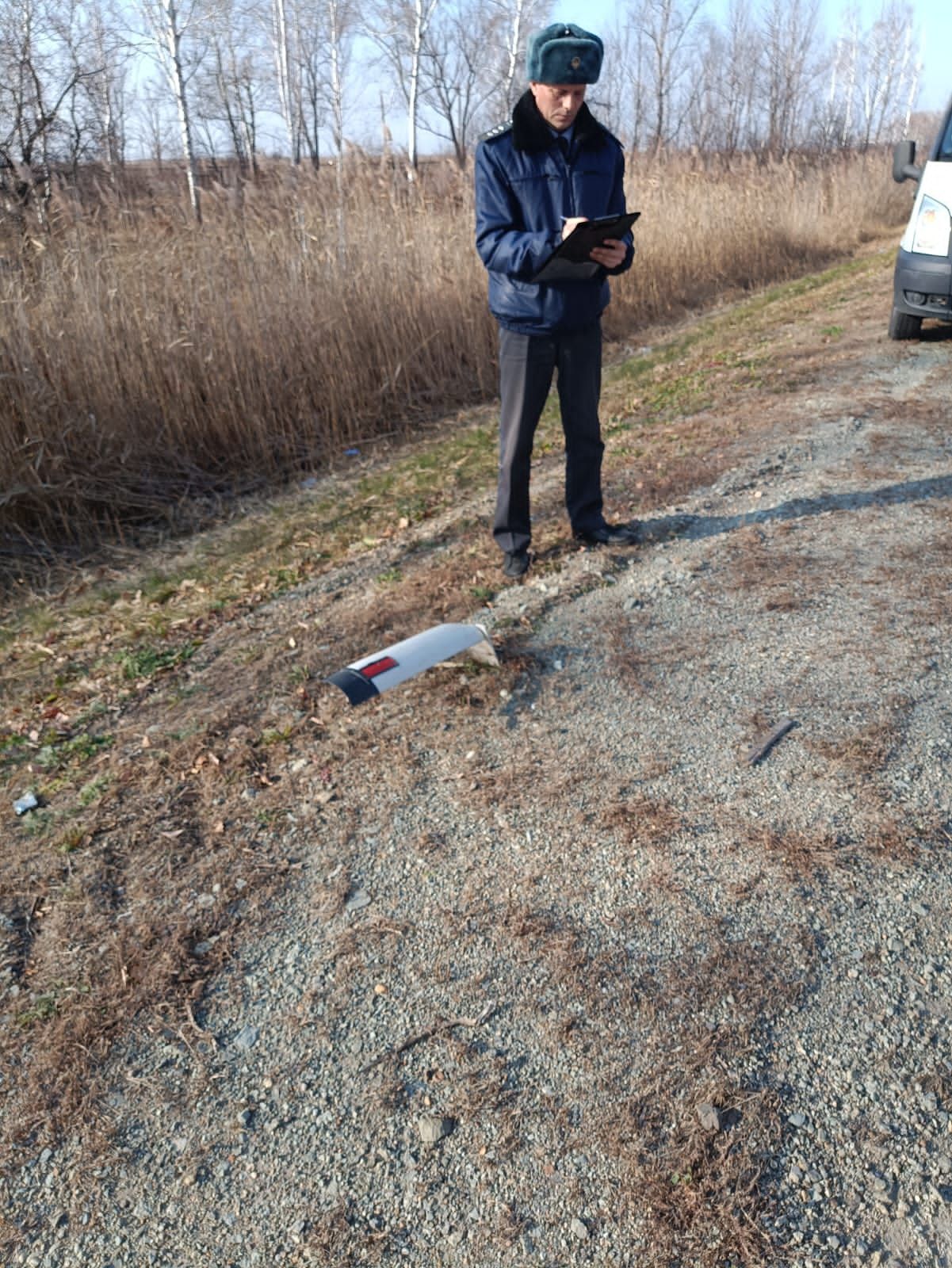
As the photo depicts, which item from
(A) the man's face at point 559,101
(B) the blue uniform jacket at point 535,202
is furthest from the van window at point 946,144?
(A) the man's face at point 559,101

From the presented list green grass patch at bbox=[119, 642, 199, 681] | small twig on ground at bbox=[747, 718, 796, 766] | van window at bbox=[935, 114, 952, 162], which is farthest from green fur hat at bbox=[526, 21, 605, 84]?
van window at bbox=[935, 114, 952, 162]

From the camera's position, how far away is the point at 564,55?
3256 millimetres

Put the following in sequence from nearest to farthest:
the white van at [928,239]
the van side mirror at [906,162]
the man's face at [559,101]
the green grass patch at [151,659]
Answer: the man's face at [559,101] → the green grass patch at [151,659] → the white van at [928,239] → the van side mirror at [906,162]

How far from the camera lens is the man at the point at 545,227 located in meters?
3.34

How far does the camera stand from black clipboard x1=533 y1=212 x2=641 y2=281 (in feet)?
10.5

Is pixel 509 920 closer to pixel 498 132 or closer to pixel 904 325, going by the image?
pixel 498 132

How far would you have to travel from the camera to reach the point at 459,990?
220 centimetres

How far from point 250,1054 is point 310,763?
3.50 feet

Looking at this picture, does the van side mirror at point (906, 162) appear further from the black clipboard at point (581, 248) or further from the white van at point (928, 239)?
the black clipboard at point (581, 248)

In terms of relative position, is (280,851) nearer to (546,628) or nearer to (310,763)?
(310,763)

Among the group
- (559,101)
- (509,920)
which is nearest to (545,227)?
(559,101)

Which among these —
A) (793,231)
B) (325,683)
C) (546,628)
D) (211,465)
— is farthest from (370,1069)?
(793,231)

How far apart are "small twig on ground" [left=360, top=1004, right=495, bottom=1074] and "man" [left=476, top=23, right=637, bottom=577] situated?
232 cm

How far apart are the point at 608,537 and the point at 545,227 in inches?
53.3
